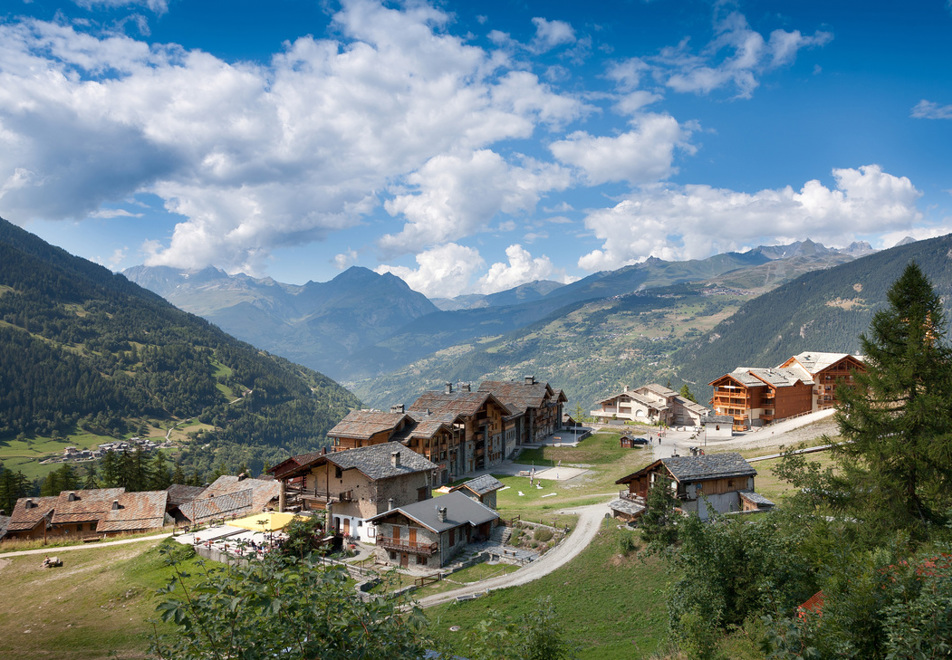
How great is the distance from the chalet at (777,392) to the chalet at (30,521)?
109 m

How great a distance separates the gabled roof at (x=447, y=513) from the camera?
156ft

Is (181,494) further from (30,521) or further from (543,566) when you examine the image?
A: (543,566)

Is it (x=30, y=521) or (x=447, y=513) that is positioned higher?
(x=447, y=513)

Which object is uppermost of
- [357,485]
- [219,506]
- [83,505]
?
[357,485]

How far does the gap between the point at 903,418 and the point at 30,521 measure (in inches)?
3802

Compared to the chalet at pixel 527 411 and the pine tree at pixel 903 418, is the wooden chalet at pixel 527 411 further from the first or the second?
the pine tree at pixel 903 418

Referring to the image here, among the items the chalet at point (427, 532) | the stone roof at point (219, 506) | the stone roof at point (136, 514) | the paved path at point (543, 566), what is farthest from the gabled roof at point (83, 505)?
the paved path at point (543, 566)

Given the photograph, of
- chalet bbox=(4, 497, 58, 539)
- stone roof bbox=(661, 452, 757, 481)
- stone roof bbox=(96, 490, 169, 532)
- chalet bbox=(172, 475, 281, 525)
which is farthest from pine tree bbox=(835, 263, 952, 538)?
chalet bbox=(4, 497, 58, 539)

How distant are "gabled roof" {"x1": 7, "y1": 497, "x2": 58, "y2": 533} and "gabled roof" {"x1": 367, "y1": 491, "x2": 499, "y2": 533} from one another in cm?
5321

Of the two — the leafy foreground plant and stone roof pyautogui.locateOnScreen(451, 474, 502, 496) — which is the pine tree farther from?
stone roof pyautogui.locateOnScreen(451, 474, 502, 496)

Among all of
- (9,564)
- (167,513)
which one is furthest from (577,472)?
(9,564)

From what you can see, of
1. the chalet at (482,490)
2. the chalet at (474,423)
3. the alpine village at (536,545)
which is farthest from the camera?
the chalet at (474,423)

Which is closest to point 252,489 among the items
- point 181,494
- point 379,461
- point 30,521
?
point 181,494

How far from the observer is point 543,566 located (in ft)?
144
